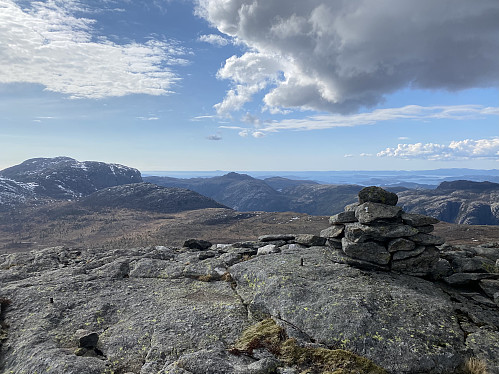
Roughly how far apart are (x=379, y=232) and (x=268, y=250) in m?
9.89

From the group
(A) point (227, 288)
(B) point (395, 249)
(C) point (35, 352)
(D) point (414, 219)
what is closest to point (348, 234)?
(B) point (395, 249)

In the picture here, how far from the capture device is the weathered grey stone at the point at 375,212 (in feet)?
64.2

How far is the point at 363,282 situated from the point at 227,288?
9.02m

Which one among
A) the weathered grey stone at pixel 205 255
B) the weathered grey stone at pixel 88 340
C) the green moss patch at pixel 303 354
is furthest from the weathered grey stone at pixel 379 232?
the weathered grey stone at pixel 88 340

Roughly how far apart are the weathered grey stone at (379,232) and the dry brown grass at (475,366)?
8.56 meters

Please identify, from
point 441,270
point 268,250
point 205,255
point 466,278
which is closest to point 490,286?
point 466,278

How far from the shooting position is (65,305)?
56.0 feet

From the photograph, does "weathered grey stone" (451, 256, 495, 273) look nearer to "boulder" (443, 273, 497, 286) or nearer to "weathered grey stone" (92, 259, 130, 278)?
"boulder" (443, 273, 497, 286)

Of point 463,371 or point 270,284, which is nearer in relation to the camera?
point 463,371

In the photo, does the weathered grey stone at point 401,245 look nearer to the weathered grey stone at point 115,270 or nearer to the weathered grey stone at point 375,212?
the weathered grey stone at point 375,212

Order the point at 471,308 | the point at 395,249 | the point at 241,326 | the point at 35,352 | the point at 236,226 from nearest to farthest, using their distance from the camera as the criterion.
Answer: the point at 35,352 → the point at 241,326 → the point at 471,308 → the point at 395,249 → the point at 236,226

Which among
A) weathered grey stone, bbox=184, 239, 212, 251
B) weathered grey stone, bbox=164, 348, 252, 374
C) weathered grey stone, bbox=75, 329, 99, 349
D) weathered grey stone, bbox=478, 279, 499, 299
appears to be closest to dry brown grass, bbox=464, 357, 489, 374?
weathered grey stone, bbox=478, 279, 499, 299

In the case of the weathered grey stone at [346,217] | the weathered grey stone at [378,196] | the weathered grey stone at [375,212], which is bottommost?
the weathered grey stone at [346,217]

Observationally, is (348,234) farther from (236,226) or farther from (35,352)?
(236,226)
